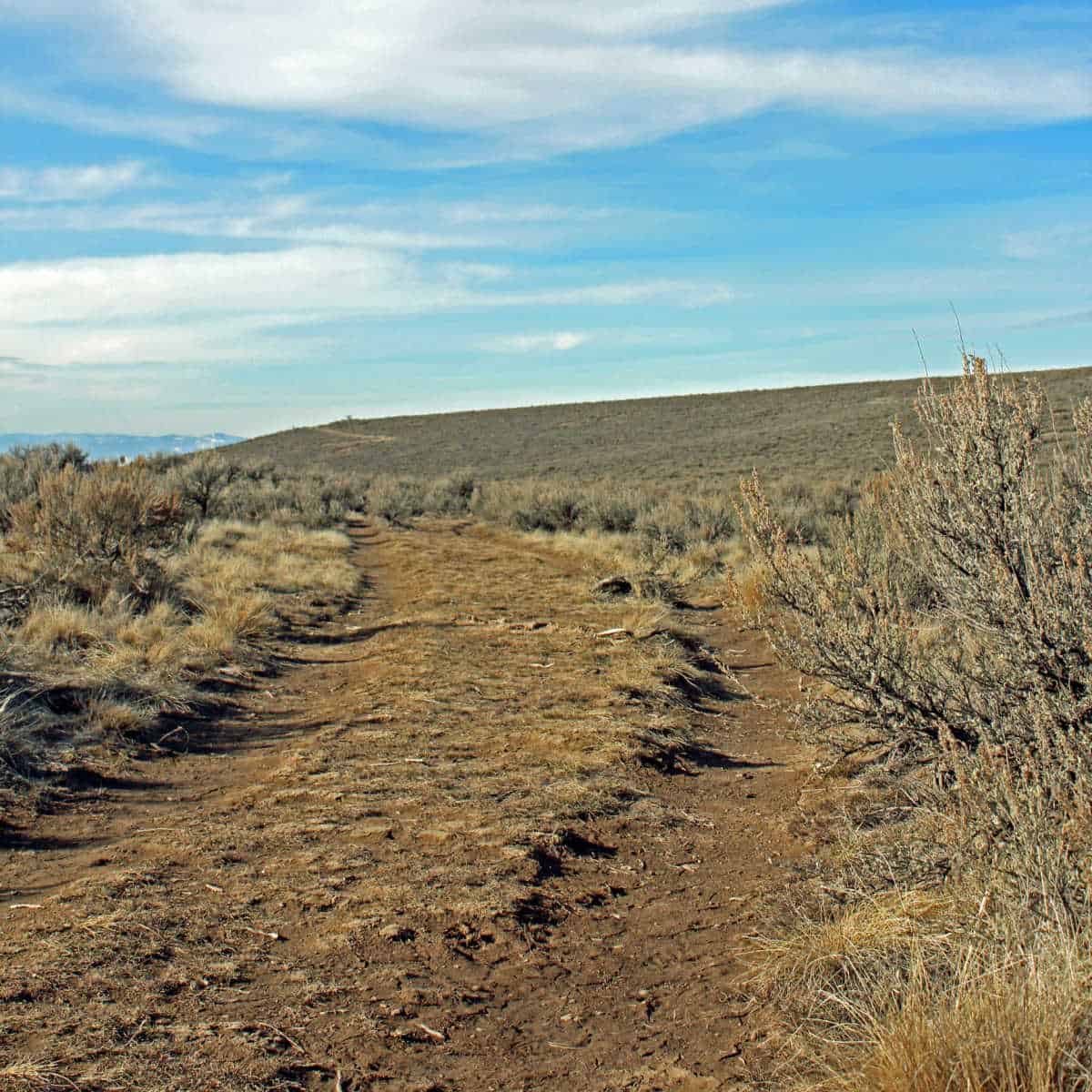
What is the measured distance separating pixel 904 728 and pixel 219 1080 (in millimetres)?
3074

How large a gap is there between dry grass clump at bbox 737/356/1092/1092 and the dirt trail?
16.6 inches

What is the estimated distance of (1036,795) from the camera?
3.13 metres

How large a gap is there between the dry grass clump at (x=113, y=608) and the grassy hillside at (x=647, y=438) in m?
20.8

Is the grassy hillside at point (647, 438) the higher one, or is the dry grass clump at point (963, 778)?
the grassy hillside at point (647, 438)

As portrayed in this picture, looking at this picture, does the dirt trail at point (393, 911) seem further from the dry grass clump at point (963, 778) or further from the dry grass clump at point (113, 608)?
the dry grass clump at point (113, 608)

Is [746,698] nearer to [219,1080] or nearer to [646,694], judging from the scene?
[646,694]

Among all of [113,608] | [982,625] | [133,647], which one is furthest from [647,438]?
[982,625]

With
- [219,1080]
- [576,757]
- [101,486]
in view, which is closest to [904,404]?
[101,486]

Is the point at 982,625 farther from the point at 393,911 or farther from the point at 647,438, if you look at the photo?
the point at 647,438

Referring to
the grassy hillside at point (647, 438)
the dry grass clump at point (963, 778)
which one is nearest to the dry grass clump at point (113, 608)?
the dry grass clump at point (963, 778)

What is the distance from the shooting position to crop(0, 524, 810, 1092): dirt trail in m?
2.98

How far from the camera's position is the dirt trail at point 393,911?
2.98m

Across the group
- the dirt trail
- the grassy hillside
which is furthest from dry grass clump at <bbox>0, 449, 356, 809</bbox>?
the grassy hillside

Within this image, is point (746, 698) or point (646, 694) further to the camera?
point (746, 698)
